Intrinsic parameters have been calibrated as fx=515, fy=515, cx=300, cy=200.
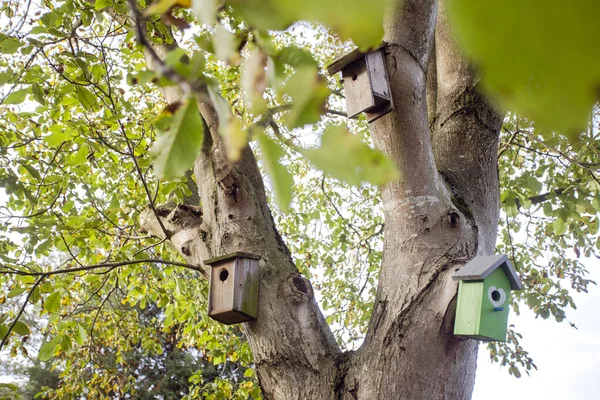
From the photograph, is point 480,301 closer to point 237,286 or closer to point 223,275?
point 237,286

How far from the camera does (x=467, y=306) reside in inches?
75.2

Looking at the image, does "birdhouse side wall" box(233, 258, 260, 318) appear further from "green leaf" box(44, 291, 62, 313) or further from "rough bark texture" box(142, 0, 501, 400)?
"green leaf" box(44, 291, 62, 313)

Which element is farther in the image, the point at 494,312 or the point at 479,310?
the point at 494,312

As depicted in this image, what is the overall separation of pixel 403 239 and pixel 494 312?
0.47m

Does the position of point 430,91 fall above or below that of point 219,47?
above

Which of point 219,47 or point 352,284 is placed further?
point 352,284

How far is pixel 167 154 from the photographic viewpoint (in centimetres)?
51

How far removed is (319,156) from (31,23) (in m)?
3.97

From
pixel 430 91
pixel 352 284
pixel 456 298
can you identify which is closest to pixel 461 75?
pixel 430 91

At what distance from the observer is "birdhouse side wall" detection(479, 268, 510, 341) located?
1.96 meters

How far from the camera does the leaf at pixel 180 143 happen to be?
1.67ft

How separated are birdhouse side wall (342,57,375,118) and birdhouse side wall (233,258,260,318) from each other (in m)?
0.83

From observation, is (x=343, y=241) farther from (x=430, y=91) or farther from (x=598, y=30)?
(x=598, y=30)

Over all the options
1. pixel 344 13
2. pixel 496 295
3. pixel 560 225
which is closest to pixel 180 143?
pixel 344 13
